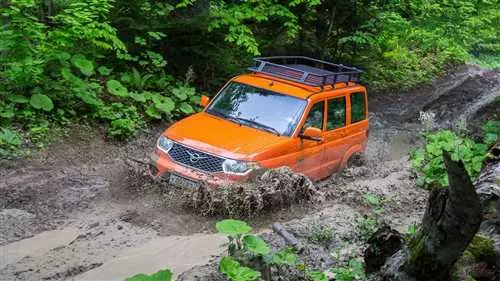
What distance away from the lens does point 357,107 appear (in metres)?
10.8

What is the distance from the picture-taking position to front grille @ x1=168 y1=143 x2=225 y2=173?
334 inches

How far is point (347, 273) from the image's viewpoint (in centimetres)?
527

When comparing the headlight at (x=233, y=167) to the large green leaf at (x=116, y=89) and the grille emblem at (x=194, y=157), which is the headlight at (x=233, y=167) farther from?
the large green leaf at (x=116, y=89)

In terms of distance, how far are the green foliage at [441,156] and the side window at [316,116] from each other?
5.21 feet

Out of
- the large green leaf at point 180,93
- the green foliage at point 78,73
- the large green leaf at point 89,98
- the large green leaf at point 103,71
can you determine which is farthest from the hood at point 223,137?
the large green leaf at point 103,71

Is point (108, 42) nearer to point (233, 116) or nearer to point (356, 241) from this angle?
point (233, 116)

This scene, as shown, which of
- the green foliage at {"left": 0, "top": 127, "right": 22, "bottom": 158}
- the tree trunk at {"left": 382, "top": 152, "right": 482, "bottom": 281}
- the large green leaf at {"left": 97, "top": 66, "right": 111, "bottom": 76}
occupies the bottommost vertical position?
the green foliage at {"left": 0, "top": 127, "right": 22, "bottom": 158}

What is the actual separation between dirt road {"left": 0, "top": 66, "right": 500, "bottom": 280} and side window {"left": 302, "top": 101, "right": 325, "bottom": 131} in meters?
1.04

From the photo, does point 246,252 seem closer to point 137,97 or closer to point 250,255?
point 250,255

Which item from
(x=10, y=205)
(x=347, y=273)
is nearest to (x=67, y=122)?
(x=10, y=205)

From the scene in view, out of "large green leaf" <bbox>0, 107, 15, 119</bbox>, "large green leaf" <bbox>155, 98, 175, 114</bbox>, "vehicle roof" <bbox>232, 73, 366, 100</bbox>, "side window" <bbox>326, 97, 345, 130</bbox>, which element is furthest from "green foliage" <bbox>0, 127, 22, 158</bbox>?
"side window" <bbox>326, 97, 345, 130</bbox>

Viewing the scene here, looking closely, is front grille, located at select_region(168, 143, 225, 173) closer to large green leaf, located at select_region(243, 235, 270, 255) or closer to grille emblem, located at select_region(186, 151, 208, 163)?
grille emblem, located at select_region(186, 151, 208, 163)

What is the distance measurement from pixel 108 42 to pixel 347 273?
355 inches

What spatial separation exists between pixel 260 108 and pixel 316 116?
3.02 ft
